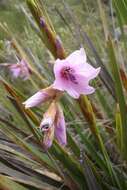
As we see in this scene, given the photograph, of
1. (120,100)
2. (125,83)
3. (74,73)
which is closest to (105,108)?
(125,83)

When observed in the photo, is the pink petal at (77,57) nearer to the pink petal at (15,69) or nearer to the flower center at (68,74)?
the flower center at (68,74)

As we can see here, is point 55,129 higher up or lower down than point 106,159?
higher up

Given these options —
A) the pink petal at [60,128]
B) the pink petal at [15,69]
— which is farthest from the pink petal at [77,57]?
the pink petal at [15,69]

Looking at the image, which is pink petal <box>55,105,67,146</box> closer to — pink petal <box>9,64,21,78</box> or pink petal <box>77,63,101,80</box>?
pink petal <box>77,63,101,80</box>

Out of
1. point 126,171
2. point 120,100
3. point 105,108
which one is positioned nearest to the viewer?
point 120,100

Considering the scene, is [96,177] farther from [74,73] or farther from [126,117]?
[74,73]

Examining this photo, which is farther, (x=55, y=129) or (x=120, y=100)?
(x=120, y=100)

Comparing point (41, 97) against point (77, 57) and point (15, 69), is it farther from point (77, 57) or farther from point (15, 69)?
point (15, 69)
